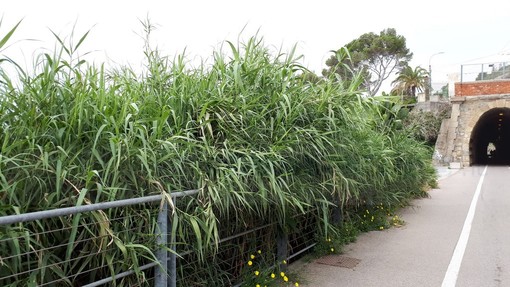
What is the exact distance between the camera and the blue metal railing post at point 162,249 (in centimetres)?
294

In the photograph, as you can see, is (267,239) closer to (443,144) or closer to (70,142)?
(70,142)

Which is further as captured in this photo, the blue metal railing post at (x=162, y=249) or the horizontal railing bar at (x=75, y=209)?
the blue metal railing post at (x=162, y=249)

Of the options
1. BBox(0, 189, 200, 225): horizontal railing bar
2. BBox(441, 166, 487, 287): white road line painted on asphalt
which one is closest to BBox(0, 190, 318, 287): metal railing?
BBox(0, 189, 200, 225): horizontal railing bar

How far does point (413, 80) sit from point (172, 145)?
43085 millimetres

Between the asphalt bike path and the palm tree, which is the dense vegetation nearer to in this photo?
the asphalt bike path

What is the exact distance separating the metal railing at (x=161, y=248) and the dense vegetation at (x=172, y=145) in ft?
0.12

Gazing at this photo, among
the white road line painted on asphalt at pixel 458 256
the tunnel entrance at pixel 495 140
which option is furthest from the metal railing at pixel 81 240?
the tunnel entrance at pixel 495 140

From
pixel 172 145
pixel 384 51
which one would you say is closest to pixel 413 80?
pixel 384 51

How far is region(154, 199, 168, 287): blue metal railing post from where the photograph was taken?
9.63 ft

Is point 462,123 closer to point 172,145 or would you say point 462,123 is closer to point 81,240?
point 172,145

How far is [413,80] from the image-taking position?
42.2m

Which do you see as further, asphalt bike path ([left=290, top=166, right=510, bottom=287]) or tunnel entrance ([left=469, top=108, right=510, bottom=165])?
tunnel entrance ([left=469, top=108, right=510, bottom=165])

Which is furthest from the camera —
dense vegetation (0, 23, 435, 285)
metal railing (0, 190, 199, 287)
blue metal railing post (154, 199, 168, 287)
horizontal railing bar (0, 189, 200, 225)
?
blue metal railing post (154, 199, 168, 287)

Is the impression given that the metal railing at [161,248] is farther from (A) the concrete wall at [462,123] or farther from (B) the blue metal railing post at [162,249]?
(A) the concrete wall at [462,123]
